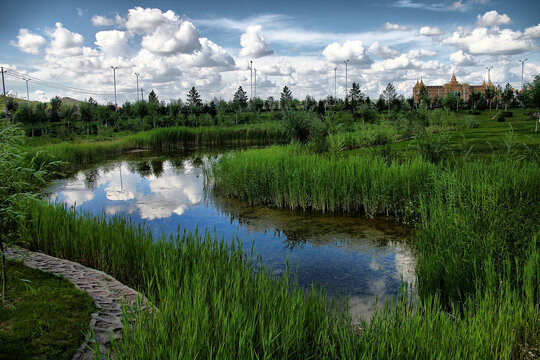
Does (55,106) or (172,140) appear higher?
(55,106)

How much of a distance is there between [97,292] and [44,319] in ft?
2.10

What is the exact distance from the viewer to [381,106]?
48438mm

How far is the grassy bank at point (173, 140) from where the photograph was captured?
64.4 feet

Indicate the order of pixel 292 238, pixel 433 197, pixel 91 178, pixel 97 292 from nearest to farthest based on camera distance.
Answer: pixel 97 292 → pixel 433 197 → pixel 292 238 → pixel 91 178

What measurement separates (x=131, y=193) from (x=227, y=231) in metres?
5.50

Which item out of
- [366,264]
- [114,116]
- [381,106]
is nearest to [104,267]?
[366,264]

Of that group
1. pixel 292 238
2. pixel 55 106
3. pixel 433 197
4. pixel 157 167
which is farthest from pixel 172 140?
pixel 55 106

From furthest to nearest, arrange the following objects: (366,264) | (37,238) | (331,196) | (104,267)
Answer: (331,196) < (366,264) < (37,238) < (104,267)

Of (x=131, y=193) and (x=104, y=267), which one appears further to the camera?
(x=131, y=193)

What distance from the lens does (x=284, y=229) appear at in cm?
795

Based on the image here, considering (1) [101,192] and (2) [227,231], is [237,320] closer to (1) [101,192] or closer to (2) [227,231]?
(2) [227,231]

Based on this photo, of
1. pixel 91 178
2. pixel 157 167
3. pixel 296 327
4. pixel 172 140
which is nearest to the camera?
pixel 296 327

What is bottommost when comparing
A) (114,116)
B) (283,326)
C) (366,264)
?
(366,264)

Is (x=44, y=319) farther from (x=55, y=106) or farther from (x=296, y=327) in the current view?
(x=55, y=106)
